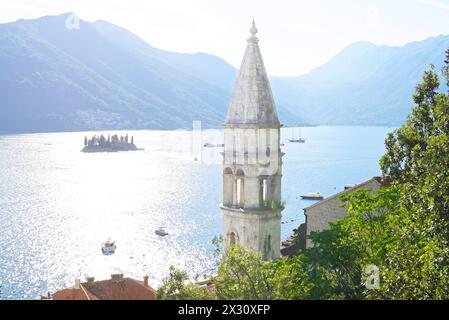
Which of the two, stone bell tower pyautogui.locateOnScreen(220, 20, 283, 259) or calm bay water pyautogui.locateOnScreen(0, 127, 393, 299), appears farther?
calm bay water pyautogui.locateOnScreen(0, 127, 393, 299)

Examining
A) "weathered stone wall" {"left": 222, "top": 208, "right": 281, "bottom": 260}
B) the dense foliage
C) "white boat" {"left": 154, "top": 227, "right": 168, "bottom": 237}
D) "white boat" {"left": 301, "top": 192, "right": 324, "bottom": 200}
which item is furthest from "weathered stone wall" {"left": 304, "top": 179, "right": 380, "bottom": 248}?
"white boat" {"left": 301, "top": 192, "right": 324, "bottom": 200}

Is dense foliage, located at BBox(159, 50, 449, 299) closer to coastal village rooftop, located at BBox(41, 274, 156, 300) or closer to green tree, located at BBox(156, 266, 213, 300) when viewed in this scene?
green tree, located at BBox(156, 266, 213, 300)

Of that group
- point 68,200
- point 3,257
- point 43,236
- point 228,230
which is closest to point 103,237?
point 43,236

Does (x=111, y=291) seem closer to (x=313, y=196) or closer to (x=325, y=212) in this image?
(x=325, y=212)

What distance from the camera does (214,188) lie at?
436 feet

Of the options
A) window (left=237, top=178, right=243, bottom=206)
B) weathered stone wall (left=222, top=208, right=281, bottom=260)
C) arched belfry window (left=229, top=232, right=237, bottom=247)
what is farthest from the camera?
window (left=237, top=178, right=243, bottom=206)

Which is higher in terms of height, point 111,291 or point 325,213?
point 325,213

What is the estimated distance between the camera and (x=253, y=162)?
880 inches

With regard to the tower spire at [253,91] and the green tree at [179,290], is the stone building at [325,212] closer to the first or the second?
the tower spire at [253,91]

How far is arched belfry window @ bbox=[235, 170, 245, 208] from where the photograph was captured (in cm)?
2277

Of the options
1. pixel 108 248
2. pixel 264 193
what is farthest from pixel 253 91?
pixel 108 248

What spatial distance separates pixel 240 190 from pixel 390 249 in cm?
1059

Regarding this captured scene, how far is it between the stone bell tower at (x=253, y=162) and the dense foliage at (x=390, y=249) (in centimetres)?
475

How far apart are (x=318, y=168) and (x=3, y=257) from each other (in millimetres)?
124524
